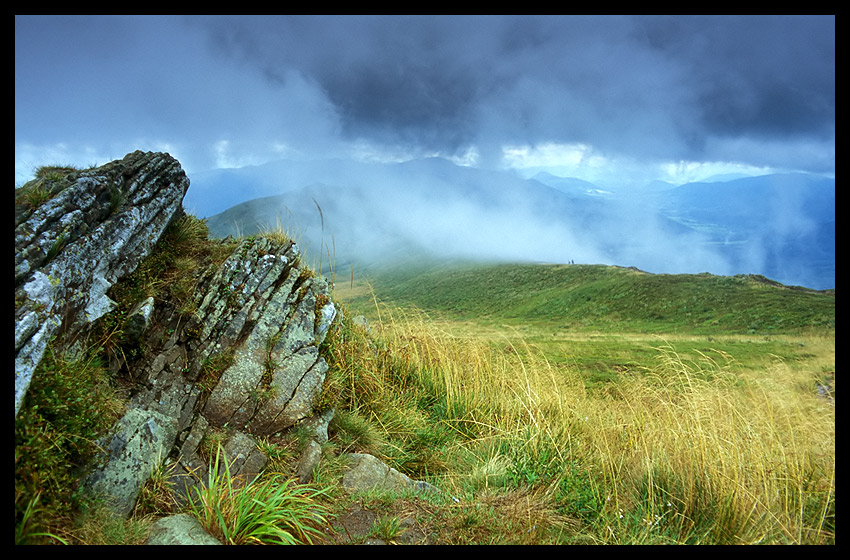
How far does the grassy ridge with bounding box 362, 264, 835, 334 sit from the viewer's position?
996 inches

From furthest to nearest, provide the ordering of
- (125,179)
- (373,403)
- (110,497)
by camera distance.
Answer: (373,403) < (125,179) < (110,497)

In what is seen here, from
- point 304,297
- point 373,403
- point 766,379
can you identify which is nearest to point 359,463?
point 373,403

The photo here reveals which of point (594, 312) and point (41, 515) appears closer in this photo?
point (41, 515)

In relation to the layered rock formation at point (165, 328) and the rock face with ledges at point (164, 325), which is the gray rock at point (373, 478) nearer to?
the layered rock formation at point (165, 328)

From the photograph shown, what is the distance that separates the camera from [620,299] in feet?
133

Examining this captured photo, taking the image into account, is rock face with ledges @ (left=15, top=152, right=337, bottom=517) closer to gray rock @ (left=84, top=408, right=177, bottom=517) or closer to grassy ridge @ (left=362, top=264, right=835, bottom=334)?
gray rock @ (left=84, top=408, right=177, bottom=517)

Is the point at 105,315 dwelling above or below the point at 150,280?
below

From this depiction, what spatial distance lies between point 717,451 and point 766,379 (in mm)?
1619

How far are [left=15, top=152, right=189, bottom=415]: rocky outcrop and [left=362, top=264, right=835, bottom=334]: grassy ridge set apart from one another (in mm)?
10303

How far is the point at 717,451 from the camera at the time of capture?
14.5 ft

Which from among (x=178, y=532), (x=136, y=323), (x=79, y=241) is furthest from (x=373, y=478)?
(x=79, y=241)

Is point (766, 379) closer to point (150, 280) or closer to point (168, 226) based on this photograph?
point (150, 280)

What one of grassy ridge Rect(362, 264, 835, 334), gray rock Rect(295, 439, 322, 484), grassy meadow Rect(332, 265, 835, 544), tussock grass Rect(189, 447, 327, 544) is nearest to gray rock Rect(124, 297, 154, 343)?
tussock grass Rect(189, 447, 327, 544)

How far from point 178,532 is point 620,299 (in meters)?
42.2
